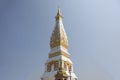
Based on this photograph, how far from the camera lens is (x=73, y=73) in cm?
3603

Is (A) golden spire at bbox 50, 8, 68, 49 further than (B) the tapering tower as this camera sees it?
Yes

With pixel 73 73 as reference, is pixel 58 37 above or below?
above

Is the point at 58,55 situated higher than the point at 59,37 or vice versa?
the point at 59,37

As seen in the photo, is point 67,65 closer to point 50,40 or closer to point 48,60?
point 48,60

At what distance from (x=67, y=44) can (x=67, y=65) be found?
4.11 metres

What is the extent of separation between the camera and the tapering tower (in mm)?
34734

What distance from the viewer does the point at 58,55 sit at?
119 feet

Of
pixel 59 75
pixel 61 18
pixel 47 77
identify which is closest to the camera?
pixel 59 75

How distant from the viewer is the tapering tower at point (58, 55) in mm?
34734

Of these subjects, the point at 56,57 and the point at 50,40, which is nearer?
the point at 56,57

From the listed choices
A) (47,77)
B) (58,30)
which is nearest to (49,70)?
(47,77)

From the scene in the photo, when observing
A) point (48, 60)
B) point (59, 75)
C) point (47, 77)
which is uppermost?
point (48, 60)

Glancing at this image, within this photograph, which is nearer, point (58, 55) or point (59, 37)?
point (58, 55)

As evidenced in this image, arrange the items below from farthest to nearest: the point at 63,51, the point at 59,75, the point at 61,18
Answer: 1. the point at 61,18
2. the point at 63,51
3. the point at 59,75
